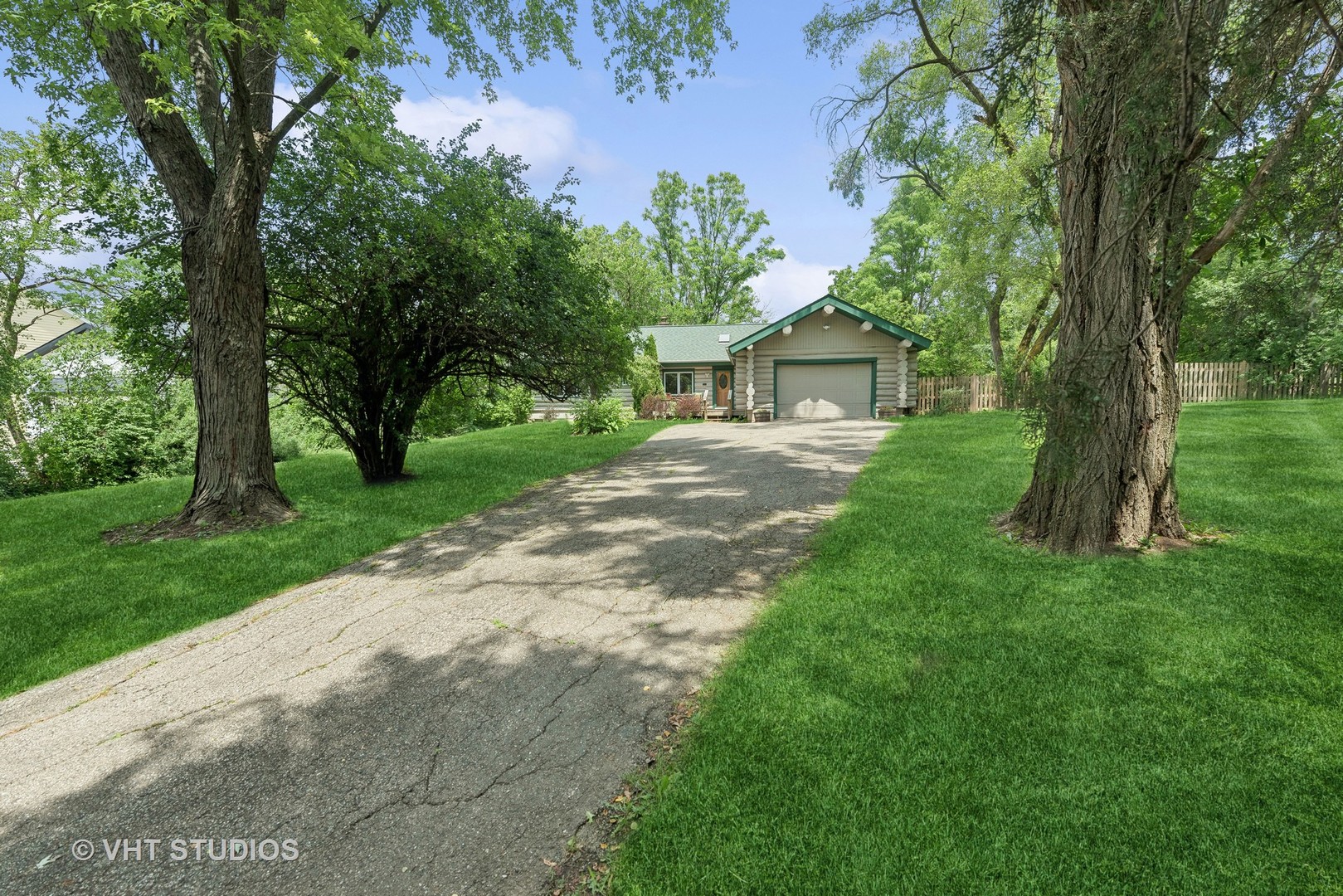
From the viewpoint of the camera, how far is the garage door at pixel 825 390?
19.5 m

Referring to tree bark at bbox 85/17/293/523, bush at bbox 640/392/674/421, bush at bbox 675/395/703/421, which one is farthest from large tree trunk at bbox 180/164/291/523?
bush at bbox 675/395/703/421

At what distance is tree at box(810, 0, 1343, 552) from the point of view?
3248 millimetres

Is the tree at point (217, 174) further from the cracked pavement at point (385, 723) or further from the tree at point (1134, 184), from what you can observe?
the tree at point (1134, 184)

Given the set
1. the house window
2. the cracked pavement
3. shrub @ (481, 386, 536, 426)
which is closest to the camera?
the cracked pavement

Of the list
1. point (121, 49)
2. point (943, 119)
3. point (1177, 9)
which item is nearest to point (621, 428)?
point (943, 119)

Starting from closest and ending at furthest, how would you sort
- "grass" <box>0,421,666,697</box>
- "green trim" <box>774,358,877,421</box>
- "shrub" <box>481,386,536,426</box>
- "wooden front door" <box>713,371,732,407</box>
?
"grass" <box>0,421,666,697</box> < "green trim" <box>774,358,877,421</box> < "shrub" <box>481,386,536,426</box> < "wooden front door" <box>713,371,732,407</box>

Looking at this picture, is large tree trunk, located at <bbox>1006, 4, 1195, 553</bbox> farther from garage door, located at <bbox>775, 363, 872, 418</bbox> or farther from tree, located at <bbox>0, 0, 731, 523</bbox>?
garage door, located at <bbox>775, 363, 872, 418</bbox>

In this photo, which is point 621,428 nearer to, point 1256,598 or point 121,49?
point 121,49

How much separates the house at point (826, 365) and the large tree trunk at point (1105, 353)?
1424cm

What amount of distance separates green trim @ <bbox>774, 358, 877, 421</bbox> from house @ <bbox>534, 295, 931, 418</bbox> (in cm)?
3

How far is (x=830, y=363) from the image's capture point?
64.7 ft

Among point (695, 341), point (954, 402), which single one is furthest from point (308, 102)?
point (695, 341)

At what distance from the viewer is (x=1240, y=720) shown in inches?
101

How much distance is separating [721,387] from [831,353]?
5.99 metres
